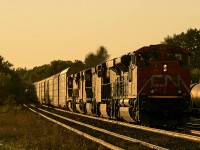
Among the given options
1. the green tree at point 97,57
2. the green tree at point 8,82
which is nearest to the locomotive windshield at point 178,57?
the green tree at point 8,82

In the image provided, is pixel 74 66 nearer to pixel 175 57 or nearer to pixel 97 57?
pixel 175 57

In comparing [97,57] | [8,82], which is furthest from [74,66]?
[97,57]

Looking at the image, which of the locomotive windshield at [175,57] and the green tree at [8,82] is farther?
the green tree at [8,82]

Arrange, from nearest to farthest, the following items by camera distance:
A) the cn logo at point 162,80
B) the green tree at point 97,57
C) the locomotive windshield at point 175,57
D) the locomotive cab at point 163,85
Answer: the locomotive cab at point 163,85 → the cn logo at point 162,80 → the locomotive windshield at point 175,57 → the green tree at point 97,57

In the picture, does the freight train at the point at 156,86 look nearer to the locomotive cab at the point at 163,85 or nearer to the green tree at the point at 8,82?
the locomotive cab at the point at 163,85

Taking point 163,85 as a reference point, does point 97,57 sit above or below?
above

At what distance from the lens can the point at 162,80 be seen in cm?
2008

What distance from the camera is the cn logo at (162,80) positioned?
20.0 metres

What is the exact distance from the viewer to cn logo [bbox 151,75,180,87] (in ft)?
65.7

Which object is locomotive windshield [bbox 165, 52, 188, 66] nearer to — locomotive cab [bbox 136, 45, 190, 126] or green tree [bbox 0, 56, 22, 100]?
Answer: locomotive cab [bbox 136, 45, 190, 126]

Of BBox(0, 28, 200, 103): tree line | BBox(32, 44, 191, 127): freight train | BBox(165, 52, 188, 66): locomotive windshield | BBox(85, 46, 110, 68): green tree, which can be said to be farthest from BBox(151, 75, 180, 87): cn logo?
BBox(85, 46, 110, 68): green tree

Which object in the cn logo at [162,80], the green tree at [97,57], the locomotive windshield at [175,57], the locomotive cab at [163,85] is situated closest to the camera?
the locomotive cab at [163,85]

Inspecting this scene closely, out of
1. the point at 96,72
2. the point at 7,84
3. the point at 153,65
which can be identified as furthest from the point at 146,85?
the point at 7,84

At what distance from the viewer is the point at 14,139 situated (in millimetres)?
17062
